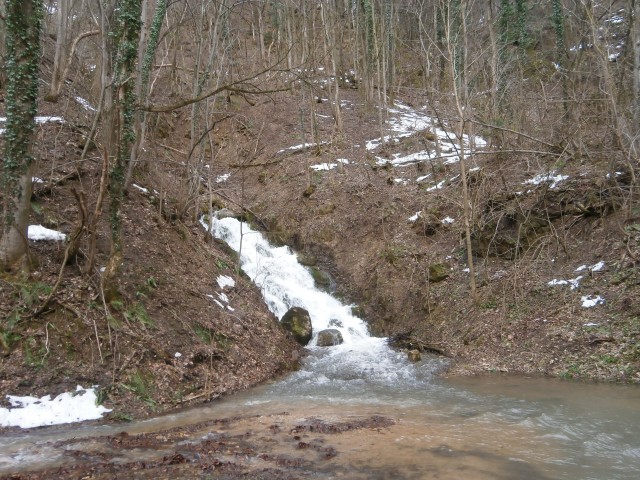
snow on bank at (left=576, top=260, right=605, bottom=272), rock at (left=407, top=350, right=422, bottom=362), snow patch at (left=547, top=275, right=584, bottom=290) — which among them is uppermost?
snow on bank at (left=576, top=260, right=605, bottom=272)

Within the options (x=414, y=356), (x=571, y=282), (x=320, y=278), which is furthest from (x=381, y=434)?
(x=320, y=278)

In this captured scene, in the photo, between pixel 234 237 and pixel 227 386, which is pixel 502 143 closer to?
pixel 234 237

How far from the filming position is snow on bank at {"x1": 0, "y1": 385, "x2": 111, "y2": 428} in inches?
261

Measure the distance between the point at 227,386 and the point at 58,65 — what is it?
1198cm

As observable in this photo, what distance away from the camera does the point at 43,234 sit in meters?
9.22

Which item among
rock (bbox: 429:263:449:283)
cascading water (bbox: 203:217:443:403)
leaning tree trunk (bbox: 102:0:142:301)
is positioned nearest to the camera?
leaning tree trunk (bbox: 102:0:142:301)

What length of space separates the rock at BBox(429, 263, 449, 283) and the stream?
4.09 meters

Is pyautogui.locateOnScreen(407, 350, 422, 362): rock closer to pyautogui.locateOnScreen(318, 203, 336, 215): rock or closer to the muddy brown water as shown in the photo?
the muddy brown water

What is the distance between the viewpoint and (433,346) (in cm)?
1188

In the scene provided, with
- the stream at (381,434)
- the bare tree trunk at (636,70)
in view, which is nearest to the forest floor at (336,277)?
the stream at (381,434)

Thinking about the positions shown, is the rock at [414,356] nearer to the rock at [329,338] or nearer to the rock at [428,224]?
the rock at [329,338]

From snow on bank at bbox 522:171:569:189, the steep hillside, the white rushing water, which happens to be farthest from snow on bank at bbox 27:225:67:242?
snow on bank at bbox 522:171:569:189

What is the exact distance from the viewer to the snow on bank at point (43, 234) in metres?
9.07

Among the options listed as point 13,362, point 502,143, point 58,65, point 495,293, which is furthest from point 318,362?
point 58,65
